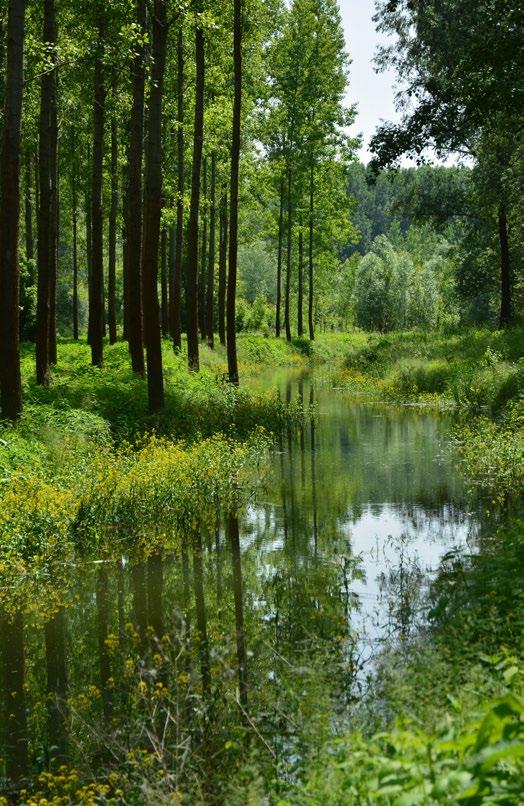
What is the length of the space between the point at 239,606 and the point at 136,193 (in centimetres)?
1499

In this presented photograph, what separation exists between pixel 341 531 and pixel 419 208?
1016 inches

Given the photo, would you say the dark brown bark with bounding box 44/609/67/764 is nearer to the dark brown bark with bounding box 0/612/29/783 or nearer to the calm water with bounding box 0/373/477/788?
the calm water with bounding box 0/373/477/788

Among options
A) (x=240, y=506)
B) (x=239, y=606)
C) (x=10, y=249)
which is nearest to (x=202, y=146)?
(x=10, y=249)

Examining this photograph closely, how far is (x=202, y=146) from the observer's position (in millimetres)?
28484

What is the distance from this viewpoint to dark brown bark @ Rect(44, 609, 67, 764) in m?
6.27

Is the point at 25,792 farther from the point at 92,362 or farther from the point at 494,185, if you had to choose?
the point at 494,185

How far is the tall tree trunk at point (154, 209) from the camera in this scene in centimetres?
1786

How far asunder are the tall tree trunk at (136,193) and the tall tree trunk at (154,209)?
57cm

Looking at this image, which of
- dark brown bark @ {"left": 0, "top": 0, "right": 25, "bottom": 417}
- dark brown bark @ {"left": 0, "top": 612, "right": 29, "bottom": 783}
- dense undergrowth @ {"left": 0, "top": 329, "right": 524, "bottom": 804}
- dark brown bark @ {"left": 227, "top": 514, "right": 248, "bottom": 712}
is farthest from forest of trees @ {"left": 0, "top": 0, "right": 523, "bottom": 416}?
dark brown bark @ {"left": 0, "top": 612, "right": 29, "bottom": 783}

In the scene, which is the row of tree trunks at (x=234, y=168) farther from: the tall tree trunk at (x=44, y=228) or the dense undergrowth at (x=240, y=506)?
the tall tree trunk at (x=44, y=228)

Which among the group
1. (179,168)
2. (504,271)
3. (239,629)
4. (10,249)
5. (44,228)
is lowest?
(239,629)

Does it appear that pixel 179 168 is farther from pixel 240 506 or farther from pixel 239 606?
pixel 239 606

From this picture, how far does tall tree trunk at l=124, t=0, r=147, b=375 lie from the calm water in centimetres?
782

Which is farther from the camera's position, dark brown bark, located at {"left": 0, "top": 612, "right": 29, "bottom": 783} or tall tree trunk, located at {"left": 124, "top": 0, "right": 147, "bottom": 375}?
tall tree trunk, located at {"left": 124, "top": 0, "right": 147, "bottom": 375}
